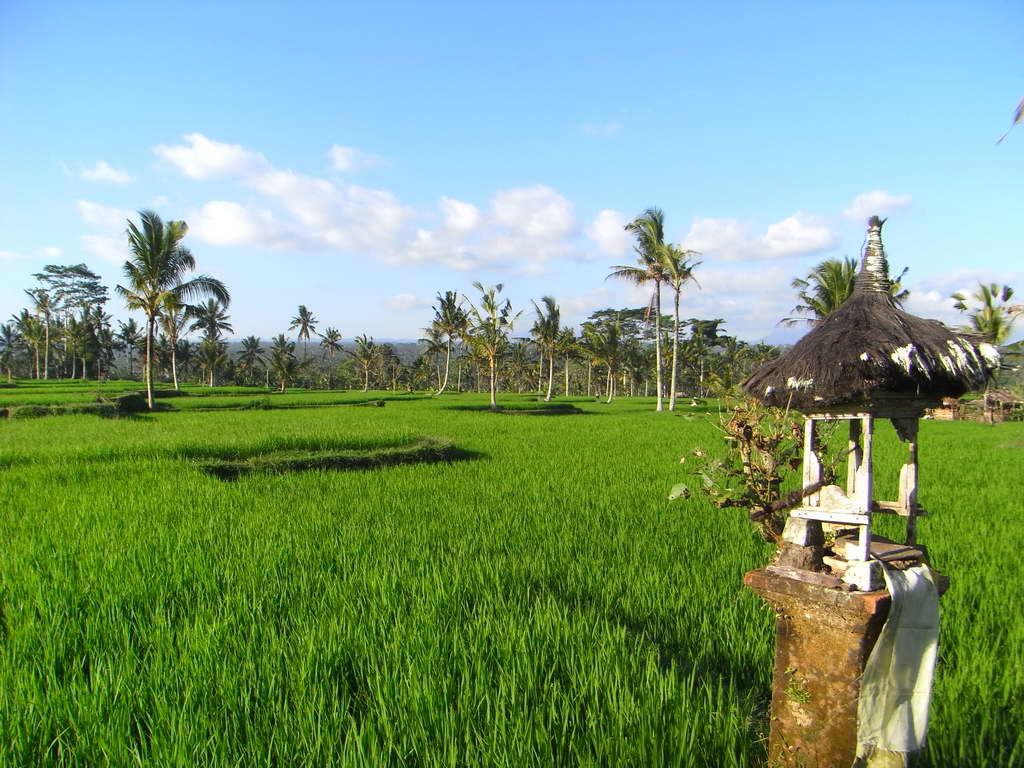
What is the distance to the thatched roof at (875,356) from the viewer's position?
1.93 metres

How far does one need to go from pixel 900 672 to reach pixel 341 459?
850cm

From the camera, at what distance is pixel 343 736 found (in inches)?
83.0

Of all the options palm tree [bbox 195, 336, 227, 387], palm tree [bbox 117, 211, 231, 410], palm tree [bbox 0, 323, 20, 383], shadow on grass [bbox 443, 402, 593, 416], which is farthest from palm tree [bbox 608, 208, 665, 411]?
palm tree [bbox 0, 323, 20, 383]

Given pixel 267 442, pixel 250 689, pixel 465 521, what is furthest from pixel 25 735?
pixel 267 442

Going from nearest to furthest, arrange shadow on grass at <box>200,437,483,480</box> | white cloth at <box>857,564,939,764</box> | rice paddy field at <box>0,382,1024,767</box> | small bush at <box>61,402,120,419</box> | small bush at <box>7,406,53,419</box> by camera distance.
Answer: white cloth at <box>857,564,939,764</box> < rice paddy field at <box>0,382,1024,767</box> < shadow on grass at <box>200,437,483,480</box> < small bush at <box>7,406,53,419</box> < small bush at <box>61,402,120,419</box>

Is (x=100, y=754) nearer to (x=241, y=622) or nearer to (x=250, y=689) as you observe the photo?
(x=250, y=689)

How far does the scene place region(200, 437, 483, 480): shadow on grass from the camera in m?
8.65

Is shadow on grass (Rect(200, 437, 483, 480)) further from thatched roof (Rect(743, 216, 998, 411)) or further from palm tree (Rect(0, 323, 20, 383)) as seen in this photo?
palm tree (Rect(0, 323, 20, 383))

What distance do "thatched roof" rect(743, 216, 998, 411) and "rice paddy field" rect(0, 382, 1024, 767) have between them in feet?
4.25

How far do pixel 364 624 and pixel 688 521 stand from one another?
12.1ft

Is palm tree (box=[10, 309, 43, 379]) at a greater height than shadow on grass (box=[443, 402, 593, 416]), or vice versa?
palm tree (box=[10, 309, 43, 379])

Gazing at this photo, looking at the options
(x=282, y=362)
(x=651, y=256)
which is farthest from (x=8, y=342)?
(x=651, y=256)

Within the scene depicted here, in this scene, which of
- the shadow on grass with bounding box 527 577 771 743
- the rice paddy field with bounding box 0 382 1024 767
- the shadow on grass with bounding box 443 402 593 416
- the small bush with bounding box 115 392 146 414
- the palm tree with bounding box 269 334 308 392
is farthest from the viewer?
the palm tree with bounding box 269 334 308 392

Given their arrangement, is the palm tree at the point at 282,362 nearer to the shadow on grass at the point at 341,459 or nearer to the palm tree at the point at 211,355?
the palm tree at the point at 211,355
